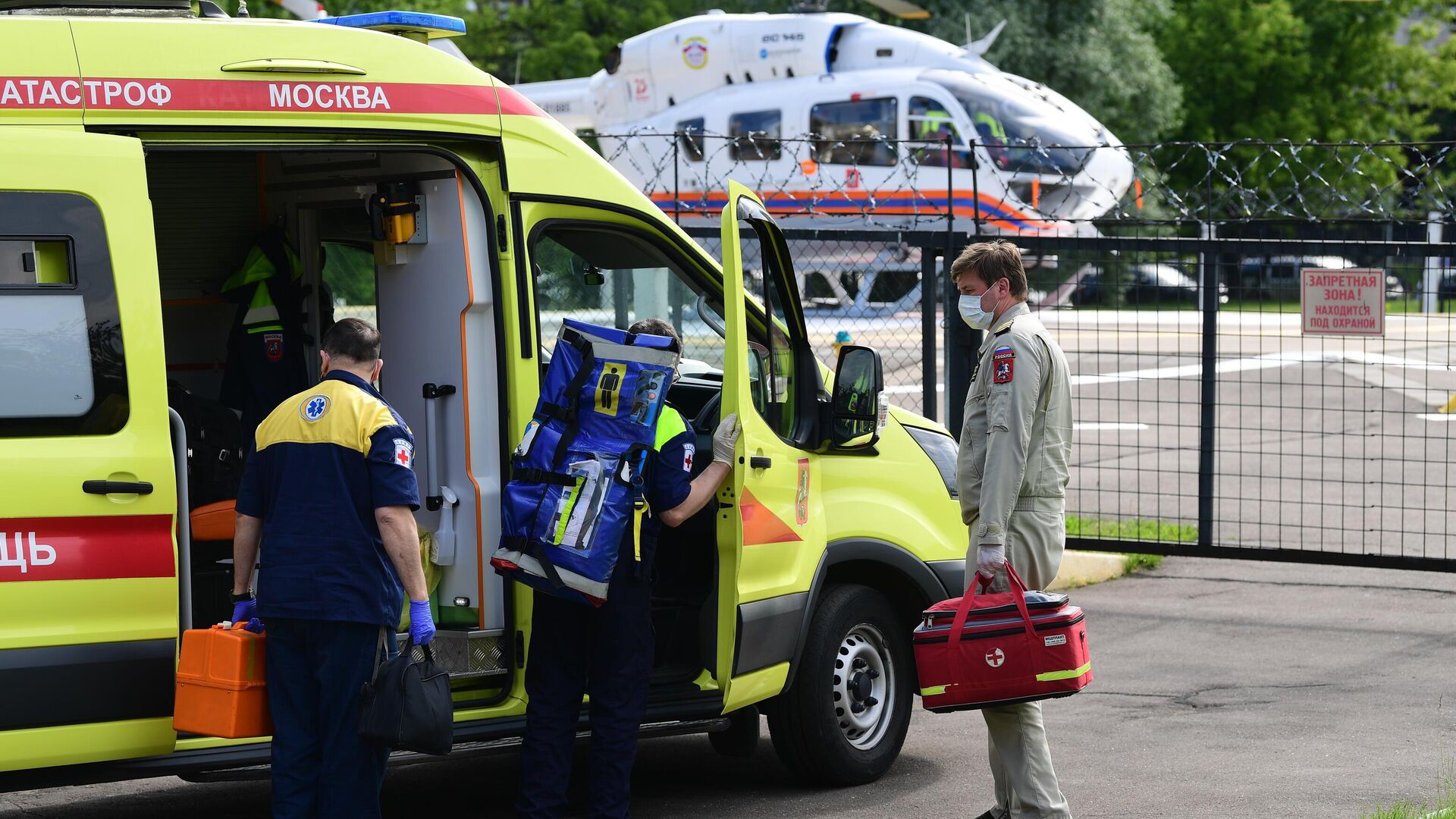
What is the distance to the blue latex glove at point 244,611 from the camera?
16.4ft

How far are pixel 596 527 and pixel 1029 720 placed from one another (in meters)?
1.56

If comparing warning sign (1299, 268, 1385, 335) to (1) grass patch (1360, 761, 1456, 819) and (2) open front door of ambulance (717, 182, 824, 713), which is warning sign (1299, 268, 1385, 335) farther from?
(2) open front door of ambulance (717, 182, 824, 713)

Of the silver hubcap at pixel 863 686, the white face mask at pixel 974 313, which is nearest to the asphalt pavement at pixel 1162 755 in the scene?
the silver hubcap at pixel 863 686

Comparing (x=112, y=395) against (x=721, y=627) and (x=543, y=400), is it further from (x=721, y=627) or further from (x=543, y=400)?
(x=721, y=627)

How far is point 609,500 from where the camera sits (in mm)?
5184

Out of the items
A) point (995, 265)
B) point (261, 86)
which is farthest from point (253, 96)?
point (995, 265)

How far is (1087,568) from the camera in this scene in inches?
404

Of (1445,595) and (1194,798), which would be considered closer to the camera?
(1194,798)

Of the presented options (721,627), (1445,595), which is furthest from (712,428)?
(1445,595)

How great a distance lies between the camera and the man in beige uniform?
17.6ft

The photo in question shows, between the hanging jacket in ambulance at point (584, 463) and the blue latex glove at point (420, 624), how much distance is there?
36 centimetres

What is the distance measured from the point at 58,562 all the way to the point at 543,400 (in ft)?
4.80

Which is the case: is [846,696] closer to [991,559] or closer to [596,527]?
[991,559]

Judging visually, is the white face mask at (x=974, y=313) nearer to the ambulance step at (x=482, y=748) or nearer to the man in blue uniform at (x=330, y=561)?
the ambulance step at (x=482, y=748)
